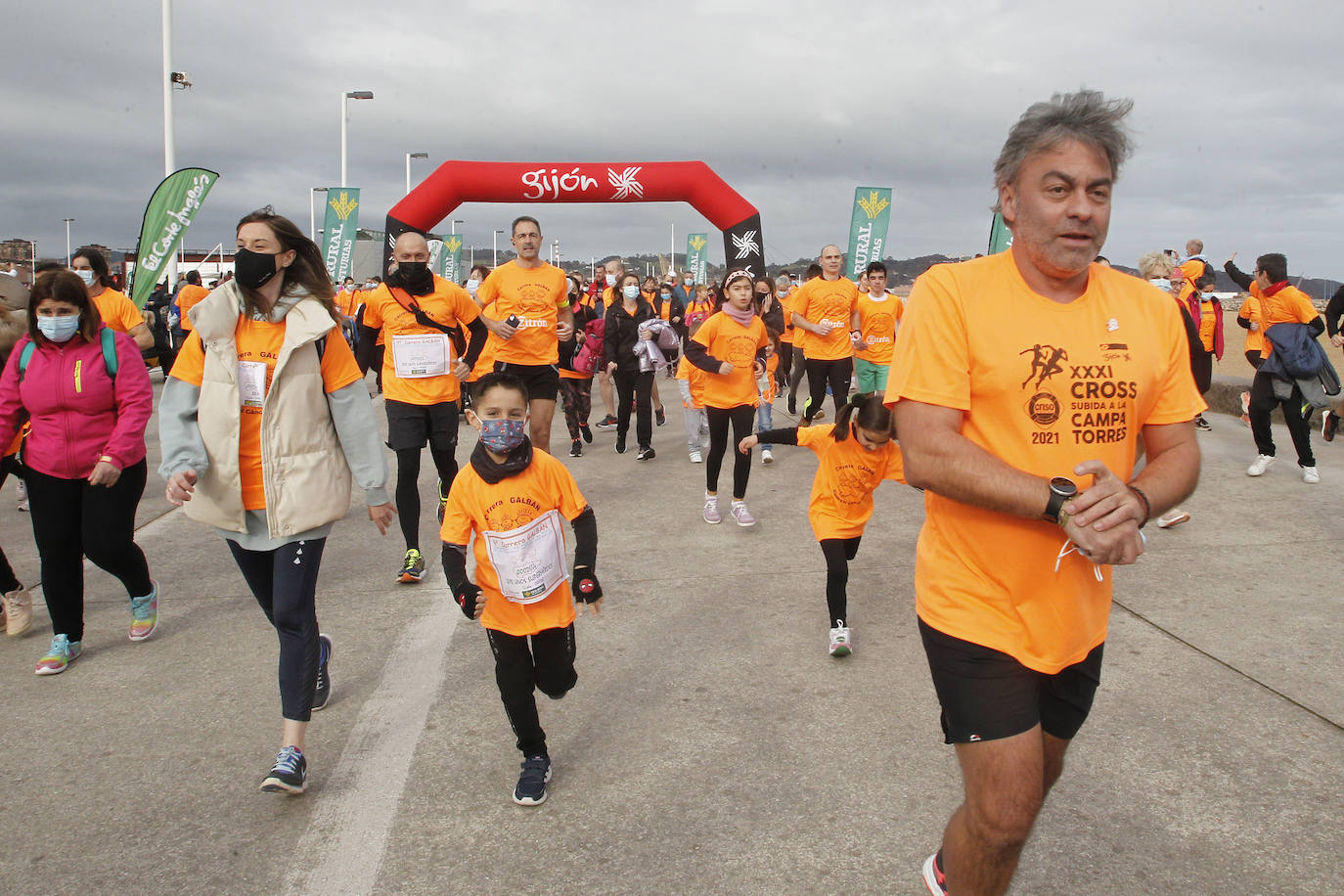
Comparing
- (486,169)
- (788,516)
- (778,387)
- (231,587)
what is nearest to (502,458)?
(231,587)

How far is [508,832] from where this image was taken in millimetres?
3125

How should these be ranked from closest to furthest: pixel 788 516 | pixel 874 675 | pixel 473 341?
1. pixel 874 675
2. pixel 473 341
3. pixel 788 516

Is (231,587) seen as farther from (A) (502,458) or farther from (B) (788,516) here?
(B) (788,516)

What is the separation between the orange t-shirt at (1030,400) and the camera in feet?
6.75

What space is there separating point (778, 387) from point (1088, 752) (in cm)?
1404

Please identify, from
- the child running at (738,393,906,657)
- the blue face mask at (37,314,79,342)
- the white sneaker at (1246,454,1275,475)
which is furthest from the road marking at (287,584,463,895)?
the white sneaker at (1246,454,1275,475)

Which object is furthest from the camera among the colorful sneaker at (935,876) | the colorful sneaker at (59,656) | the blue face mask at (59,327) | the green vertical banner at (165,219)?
the green vertical banner at (165,219)

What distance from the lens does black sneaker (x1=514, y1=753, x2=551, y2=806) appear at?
3.29m

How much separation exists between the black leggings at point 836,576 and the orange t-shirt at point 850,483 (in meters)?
0.04

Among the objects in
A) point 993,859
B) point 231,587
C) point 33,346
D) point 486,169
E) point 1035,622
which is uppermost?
point 486,169

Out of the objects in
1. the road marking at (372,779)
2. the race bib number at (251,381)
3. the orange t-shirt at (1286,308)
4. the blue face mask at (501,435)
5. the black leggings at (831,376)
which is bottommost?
the road marking at (372,779)

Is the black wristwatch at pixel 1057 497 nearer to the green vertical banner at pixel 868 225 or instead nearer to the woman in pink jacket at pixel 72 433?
the woman in pink jacket at pixel 72 433

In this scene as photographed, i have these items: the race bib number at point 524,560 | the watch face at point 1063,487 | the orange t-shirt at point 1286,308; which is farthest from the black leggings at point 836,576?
the orange t-shirt at point 1286,308

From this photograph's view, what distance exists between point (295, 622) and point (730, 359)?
4.72 m
